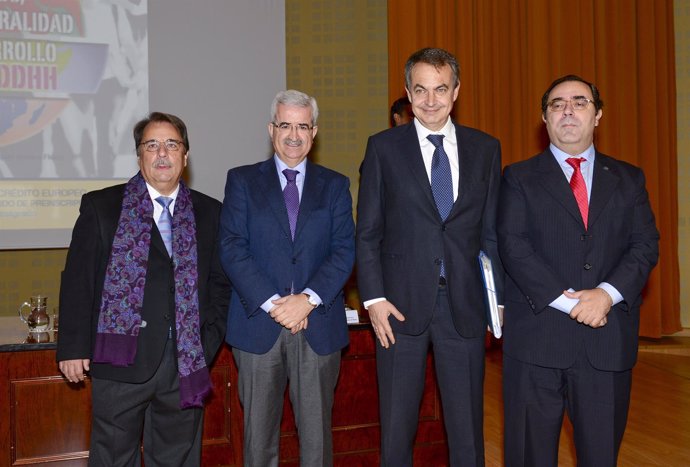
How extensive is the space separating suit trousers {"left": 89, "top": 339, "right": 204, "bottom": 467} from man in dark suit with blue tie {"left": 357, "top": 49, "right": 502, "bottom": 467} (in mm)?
705

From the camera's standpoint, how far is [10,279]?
17.9 ft

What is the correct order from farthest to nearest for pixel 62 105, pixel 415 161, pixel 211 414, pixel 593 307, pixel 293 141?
pixel 62 105 → pixel 211 414 → pixel 293 141 → pixel 415 161 → pixel 593 307

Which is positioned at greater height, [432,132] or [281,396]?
[432,132]

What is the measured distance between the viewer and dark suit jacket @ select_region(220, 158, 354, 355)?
2.36 metres

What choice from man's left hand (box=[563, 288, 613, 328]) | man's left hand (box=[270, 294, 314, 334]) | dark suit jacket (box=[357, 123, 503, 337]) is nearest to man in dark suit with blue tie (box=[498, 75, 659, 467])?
man's left hand (box=[563, 288, 613, 328])

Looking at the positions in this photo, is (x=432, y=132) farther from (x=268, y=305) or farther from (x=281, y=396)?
(x=281, y=396)

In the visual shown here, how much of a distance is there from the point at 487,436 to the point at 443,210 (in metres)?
1.93

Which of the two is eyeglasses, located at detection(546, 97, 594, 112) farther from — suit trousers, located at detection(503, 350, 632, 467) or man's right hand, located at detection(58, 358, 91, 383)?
A: man's right hand, located at detection(58, 358, 91, 383)

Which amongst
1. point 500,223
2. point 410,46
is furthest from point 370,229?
point 410,46

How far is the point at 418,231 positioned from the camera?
7.54 feet

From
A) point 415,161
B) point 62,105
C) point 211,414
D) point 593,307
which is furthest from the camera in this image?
point 62,105

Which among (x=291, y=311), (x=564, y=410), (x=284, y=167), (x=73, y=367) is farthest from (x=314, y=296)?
(x=564, y=410)

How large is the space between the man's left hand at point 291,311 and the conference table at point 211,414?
760 millimetres

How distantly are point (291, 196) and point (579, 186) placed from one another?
104 centimetres
